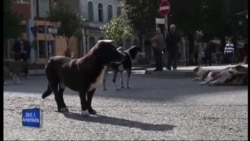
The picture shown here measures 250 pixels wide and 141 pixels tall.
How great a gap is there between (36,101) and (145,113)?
292 centimetres

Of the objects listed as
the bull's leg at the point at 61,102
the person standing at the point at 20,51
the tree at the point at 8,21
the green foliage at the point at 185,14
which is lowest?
the bull's leg at the point at 61,102

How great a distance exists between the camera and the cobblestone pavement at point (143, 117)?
7.96 metres

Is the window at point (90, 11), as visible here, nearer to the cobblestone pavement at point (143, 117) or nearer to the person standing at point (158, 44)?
the person standing at point (158, 44)

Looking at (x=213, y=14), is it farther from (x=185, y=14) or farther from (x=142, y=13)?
(x=142, y=13)

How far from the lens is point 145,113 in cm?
1032

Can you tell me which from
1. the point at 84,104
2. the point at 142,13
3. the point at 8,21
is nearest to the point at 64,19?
the point at 142,13

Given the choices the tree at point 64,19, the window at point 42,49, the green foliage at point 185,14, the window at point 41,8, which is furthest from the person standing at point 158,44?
the window at point 41,8

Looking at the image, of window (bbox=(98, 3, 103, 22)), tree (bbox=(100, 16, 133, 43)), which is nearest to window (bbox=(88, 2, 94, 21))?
window (bbox=(98, 3, 103, 22))

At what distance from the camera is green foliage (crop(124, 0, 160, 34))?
46.5m

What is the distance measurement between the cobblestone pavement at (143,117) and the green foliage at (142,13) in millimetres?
31932

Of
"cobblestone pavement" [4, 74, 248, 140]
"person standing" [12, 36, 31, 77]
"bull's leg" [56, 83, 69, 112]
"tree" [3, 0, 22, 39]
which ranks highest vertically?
"tree" [3, 0, 22, 39]

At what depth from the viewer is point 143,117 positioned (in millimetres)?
9789

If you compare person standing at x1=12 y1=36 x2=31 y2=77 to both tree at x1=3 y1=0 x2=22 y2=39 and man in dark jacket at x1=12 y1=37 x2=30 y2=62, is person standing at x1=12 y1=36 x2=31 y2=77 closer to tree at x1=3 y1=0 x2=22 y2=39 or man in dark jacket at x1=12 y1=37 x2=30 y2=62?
man in dark jacket at x1=12 y1=37 x2=30 y2=62

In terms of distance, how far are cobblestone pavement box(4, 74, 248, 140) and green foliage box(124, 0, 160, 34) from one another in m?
31.9
